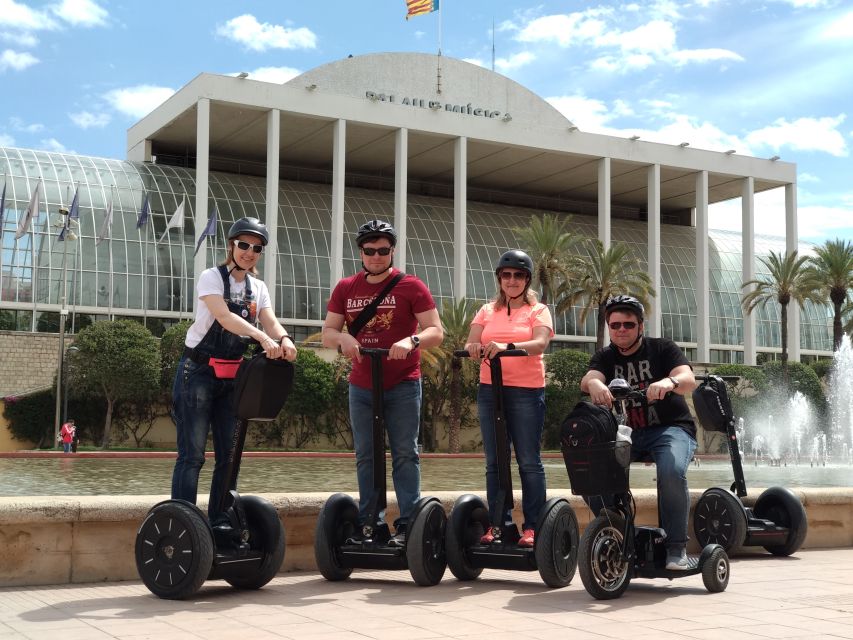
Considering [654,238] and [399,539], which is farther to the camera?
[654,238]

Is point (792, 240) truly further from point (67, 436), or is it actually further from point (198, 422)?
point (198, 422)

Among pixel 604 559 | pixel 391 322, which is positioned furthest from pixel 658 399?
pixel 391 322

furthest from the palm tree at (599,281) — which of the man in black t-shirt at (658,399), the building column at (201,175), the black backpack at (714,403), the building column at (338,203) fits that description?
the man in black t-shirt at (658,399)

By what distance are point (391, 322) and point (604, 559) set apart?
82.2 inches

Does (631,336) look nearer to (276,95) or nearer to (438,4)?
(276,95)

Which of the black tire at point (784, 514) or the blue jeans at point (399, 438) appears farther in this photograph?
the black tire at point (784, 514)

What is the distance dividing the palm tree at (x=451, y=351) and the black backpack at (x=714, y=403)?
3495cm

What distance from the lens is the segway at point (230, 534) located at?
613 centimetres

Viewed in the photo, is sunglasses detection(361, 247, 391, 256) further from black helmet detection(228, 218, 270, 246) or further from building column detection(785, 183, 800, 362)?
building column detection(785, 183, 800, 362)

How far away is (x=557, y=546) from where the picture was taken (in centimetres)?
680

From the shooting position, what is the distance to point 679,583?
23.7 ft

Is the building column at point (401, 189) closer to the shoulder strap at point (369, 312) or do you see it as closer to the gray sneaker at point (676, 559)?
the shoulder strap at point (369, 312)

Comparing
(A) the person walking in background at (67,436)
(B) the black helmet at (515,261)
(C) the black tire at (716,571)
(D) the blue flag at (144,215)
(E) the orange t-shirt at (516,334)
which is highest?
(D) the blue flag at (144,215)

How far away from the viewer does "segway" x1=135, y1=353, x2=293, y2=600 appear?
6.13 meters
